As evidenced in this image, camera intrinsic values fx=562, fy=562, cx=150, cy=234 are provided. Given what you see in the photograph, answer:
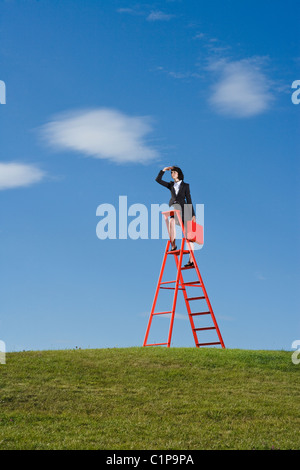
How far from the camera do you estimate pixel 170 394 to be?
45.7ft

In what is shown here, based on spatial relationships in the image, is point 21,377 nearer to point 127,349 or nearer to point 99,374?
point 99,374

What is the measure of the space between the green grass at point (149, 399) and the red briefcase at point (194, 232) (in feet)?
11.8

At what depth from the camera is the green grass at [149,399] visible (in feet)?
36.8

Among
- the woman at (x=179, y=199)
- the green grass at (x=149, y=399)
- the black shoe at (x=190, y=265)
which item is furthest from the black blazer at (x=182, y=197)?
the green grass at (x=149, y=399)

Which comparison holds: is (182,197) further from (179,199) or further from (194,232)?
(194,232)

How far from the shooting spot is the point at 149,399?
13.5m

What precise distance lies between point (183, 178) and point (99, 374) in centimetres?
745

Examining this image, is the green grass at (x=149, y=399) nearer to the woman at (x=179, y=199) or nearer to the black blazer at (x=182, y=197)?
the woman at (x=179, y=199)

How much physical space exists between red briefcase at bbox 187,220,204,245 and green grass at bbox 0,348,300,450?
361cm

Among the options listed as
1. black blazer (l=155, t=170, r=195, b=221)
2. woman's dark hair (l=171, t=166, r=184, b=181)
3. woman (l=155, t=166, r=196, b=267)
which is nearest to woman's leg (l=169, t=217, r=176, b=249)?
woman (l=155, t=166, r=196, b=267)
